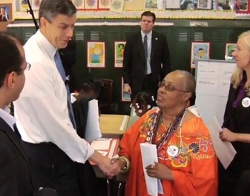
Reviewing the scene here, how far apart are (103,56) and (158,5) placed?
4.10 ft

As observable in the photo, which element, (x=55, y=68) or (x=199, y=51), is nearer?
(x=55, y=68)

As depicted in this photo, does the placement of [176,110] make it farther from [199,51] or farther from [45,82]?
[199,51]

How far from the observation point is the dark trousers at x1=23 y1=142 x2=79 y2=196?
197cm

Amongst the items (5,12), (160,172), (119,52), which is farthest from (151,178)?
(5,12)

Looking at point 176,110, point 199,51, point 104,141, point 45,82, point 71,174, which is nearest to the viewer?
point 45,82

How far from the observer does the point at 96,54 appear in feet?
21.0

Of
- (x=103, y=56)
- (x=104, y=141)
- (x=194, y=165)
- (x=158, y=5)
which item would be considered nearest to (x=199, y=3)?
(x=158, y=5)

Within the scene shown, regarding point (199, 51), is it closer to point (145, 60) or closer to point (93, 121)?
point (145, 60)

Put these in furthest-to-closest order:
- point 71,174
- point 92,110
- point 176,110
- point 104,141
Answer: point 104,141
point 176,110
point 92,110
point 71,174

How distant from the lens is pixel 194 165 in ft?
7.61

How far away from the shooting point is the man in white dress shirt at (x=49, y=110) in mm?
1855

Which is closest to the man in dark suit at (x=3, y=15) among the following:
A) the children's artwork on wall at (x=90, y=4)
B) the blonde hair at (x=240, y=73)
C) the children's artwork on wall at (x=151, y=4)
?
the children's artwork on wall at (x=90, y=4)

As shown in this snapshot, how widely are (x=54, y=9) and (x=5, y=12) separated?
17.5 feet

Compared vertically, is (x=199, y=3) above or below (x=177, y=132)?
above
